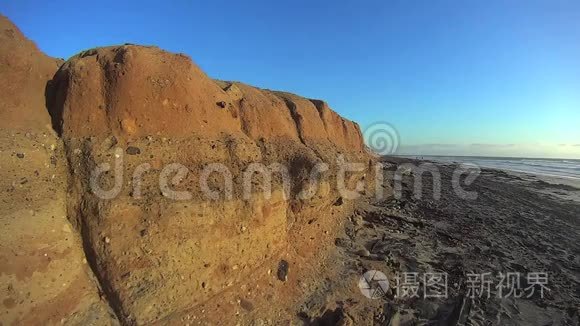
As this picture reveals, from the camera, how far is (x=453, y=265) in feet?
23.5

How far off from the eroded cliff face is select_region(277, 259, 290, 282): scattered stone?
3 centimetres

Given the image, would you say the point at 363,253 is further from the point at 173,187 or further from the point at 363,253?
the point at 173,187

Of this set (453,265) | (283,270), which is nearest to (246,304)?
(283,270)

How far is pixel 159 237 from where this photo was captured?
13.8 feet

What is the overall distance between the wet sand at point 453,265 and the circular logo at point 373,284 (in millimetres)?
68

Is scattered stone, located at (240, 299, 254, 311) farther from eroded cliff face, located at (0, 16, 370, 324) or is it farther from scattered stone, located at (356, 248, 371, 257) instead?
scattered stone, located at (356, 248, 371, 257)

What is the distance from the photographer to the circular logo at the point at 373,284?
19.3ft

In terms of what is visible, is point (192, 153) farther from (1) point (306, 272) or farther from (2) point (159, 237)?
(1) point (306, 272)

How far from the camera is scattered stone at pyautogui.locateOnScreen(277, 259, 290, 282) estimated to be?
18.5 feet

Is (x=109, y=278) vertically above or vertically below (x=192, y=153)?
below

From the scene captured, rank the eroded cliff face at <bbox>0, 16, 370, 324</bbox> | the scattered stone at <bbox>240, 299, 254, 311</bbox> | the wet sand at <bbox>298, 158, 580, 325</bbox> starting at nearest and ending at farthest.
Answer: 1. the eroded cliff face at <bbox>0, 16, 370, 324</bbox>
2. the scattered stone at <bbox>240, 299, 254, 311</bbox>
3. the wet sand at <bbox>298, 158, 580, 325</bbox>

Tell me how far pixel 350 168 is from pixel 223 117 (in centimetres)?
384

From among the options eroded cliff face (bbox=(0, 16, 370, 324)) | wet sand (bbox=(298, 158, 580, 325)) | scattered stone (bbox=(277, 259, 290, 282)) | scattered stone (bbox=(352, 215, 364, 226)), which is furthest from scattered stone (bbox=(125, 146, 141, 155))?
scattered stone (bbox=(352, 215, 364, 226))

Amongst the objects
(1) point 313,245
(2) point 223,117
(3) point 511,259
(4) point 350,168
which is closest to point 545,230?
(3) point 511,259
